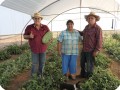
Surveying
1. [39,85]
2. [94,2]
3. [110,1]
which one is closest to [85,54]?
[39,85]

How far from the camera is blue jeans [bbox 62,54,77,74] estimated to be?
5148 millimetres

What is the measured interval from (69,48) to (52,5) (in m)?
5.07

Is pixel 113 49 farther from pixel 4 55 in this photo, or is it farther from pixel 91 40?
pixel 91 40

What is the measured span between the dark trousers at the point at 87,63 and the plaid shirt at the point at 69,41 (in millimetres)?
182

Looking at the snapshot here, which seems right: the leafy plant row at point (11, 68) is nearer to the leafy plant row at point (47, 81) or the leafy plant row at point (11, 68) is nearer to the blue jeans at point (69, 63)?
the leafy plant row at point (47, 81)

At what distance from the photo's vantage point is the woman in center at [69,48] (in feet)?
16.4

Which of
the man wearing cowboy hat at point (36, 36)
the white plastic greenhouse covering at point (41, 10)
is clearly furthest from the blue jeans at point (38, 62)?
the white plastic greenhouse covering at point (41, 10)

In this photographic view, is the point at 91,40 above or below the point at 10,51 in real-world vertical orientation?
above

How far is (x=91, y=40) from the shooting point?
495 cm

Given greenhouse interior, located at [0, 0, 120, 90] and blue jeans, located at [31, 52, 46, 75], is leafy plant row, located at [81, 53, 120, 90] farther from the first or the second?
blue jeans, located at [31, 52, 46, 75]

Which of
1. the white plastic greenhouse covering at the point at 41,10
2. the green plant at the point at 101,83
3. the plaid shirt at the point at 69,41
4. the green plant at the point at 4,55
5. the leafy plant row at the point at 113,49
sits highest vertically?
the white plastic greenhouse covering at the point at 41,10

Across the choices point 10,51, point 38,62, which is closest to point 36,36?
point 38,62

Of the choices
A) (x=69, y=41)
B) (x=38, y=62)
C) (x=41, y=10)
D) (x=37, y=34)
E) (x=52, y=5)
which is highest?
(x=52, y=5)

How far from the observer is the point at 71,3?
1075cm
